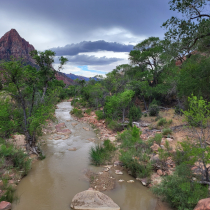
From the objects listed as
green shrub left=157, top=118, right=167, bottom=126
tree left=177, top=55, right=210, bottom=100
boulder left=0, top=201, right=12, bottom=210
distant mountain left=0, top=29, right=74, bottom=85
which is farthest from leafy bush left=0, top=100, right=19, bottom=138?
distant mountain left=0, top=29, right=74, bottom=85

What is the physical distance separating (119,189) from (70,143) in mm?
7217

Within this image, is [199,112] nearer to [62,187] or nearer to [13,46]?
[62,187]

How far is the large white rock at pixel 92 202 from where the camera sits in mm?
5775

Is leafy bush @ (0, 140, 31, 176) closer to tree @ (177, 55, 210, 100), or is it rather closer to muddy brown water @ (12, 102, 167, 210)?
muddy brown water @ (12, 102, 167, 210)

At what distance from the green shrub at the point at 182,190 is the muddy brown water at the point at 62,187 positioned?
41.5 inches

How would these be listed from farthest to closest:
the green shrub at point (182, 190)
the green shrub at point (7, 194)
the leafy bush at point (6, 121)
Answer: the leafy bush at point (6, 121) → the green shrub at point (7, 194) → the green shrub at point (182, 190)

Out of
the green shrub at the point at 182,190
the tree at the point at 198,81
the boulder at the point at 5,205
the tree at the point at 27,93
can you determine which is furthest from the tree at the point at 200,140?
the tree at the point at 27,93

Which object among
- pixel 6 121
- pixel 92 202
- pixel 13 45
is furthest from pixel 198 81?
pixel 13 45

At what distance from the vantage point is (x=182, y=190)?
5.17 meters

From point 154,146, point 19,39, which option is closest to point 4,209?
point 154,146

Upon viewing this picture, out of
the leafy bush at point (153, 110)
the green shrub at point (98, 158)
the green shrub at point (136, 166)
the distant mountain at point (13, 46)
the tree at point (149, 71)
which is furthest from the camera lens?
the distant mountain at point (13, 46)

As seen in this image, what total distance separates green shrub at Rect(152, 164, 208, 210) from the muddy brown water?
3.46 ft

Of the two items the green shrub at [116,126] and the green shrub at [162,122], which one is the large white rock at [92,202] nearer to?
the green shrub at [116,126]

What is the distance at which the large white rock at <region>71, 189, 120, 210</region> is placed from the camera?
5.78 metres
